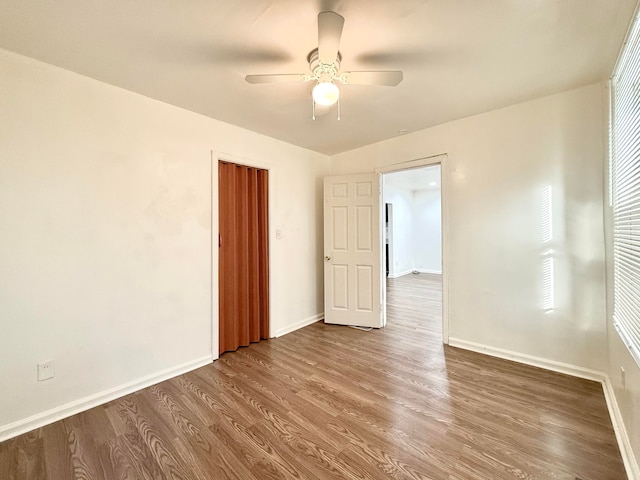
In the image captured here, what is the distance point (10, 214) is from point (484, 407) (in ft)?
11.3

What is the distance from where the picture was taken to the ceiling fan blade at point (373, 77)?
1633 millimetres

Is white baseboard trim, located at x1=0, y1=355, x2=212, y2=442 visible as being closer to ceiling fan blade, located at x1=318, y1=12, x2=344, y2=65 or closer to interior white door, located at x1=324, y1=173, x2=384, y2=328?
interior white door, located at x1=324, y1=173, x2=384, y2=328

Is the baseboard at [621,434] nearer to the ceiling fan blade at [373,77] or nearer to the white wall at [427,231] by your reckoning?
the ceiling fan blade at [373,77]

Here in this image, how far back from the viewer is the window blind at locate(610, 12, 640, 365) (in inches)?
53.6

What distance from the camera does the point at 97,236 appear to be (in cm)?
205

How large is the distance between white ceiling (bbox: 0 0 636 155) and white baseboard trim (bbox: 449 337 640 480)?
235 cm

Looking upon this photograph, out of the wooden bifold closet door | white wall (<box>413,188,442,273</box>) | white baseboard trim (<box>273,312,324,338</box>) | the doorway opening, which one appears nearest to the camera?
the wooden bifold closet door

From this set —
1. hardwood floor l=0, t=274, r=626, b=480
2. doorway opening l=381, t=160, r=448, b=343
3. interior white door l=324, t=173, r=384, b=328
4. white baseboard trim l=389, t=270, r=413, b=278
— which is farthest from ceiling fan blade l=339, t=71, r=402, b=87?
white baseboard trim l=389, t=270, r=413, b=278

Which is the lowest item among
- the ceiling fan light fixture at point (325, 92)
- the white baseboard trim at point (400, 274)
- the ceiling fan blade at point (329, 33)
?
the white baseboard trim at point (400, 274)

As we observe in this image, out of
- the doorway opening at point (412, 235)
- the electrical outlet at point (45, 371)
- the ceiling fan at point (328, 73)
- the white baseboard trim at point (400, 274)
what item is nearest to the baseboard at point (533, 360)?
the doorway opening at point (412, 235)

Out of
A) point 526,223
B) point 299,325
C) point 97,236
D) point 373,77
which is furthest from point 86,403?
point 526,223

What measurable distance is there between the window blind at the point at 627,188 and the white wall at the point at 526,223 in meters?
0.35

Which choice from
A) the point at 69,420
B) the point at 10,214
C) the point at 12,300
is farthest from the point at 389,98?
the point at 69,420

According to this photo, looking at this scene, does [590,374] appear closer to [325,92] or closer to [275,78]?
[325,92]
